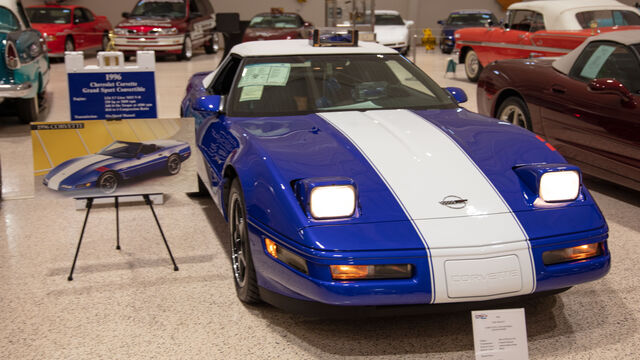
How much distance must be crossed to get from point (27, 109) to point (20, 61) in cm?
89

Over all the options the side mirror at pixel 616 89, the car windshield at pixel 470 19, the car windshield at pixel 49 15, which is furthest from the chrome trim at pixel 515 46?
the car windshield at pixel 49 15

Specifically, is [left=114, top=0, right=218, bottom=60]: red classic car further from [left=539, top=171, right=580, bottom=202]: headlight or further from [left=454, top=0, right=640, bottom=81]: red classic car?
[left=539, top=171, right=580, bottom=202]: headlight

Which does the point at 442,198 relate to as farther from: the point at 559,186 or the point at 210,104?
the point at 210,104

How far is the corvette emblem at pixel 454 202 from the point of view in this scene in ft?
9.34

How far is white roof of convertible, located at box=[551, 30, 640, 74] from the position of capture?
5230 millimetres

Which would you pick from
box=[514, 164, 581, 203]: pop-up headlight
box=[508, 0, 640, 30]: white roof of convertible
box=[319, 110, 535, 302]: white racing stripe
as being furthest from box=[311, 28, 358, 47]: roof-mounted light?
box=[508, 0, 640, 30]: white roof of convertible

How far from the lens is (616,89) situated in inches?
191

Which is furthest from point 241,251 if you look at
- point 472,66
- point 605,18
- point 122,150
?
point 472,66

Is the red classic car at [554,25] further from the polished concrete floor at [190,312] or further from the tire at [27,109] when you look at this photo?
the tire at [27,109]

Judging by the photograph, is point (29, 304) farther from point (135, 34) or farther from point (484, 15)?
point (484, 15)

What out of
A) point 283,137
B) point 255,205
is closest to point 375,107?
point 283,137

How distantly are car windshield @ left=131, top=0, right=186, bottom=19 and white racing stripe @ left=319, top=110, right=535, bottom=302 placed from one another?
14.9m

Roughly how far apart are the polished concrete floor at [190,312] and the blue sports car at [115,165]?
0.54m

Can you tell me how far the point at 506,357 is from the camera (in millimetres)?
2586
